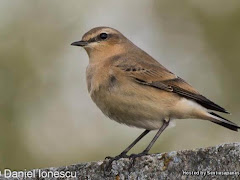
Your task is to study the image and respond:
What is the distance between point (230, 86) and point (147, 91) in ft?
13.6

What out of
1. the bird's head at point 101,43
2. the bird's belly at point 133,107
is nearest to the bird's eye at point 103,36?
the bird's head at point 101,43

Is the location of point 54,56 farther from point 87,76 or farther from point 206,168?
point 206,168

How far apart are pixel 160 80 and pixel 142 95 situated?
1.69 ft

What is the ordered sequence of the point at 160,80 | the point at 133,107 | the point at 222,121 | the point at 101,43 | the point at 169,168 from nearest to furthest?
the point at 169,168 < the point at 133,107 < the point at 222,121 < the point at 160,80 < the point at 101,43

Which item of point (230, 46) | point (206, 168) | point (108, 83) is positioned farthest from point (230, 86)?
point (206, 168)

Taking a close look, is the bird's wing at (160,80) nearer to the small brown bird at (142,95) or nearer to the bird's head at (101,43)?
the small brown bird at (142,95)

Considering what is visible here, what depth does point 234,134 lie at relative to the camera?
1020cm

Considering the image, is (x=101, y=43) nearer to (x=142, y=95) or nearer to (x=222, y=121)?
(x=142, y=95)

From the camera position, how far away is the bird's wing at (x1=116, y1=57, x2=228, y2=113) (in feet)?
24.8

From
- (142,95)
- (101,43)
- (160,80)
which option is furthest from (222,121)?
(101,43)

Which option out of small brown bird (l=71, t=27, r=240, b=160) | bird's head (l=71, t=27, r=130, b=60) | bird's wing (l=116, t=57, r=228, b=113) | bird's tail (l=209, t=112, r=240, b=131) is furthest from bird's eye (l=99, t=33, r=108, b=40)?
bird's tail (l=209, t=112, r=240, b=131)

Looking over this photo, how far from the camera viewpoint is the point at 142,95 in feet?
24.1

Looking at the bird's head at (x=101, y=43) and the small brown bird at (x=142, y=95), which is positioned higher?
the bird's head at (x=101, y=43)

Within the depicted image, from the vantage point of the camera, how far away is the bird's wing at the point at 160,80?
755 cm
